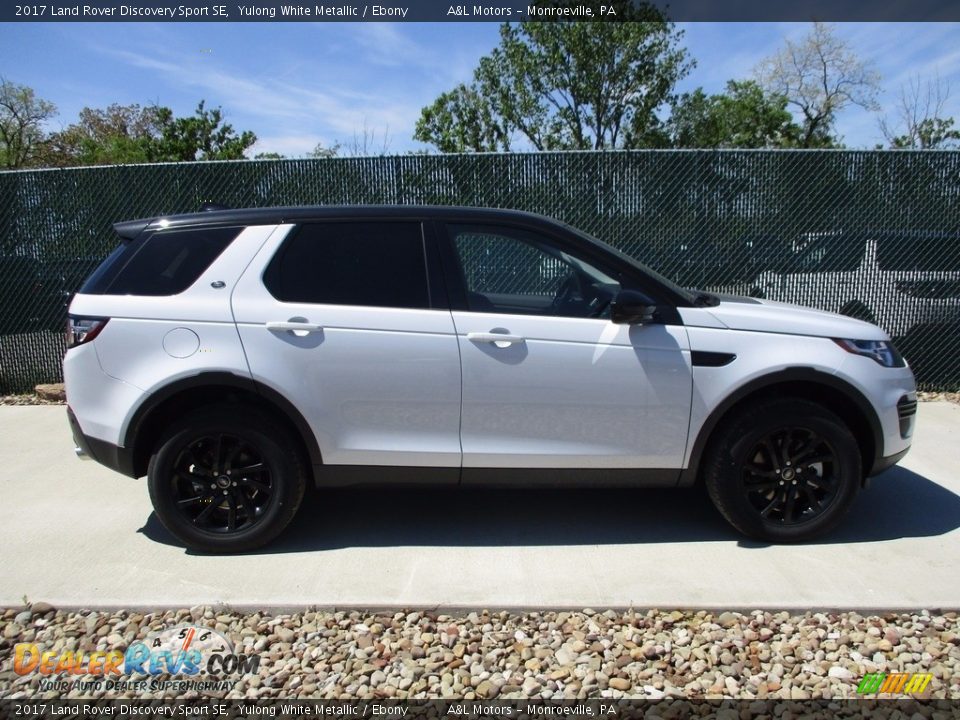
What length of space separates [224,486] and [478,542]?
1.37m

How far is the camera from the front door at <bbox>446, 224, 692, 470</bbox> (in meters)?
3.61

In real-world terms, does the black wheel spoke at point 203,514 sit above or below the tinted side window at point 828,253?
below

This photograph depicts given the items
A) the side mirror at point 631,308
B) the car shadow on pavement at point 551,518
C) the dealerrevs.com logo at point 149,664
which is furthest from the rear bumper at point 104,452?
the side mirror at point 631,308

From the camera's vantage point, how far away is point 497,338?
11.8 ft

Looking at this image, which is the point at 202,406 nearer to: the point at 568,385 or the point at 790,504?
the point at 568,385

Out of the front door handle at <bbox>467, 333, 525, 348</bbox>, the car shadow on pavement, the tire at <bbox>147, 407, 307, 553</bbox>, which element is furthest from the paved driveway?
the front door handle at <bbox>467, 333, 525, 348</bbox>

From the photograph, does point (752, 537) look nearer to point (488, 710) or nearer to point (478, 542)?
point (478, 542)

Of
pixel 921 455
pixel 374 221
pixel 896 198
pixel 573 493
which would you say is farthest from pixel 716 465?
pixel 896 198

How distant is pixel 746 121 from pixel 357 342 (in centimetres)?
3574

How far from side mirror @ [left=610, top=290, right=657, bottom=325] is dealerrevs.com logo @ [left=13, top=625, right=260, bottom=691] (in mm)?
2249

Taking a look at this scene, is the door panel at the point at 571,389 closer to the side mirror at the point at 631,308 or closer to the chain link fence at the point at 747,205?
the side mirror at the point at 631,308

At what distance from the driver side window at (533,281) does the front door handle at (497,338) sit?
16cm

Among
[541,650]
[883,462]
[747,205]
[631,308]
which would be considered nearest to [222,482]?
[541,650]

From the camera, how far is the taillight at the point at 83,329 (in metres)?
3.63
